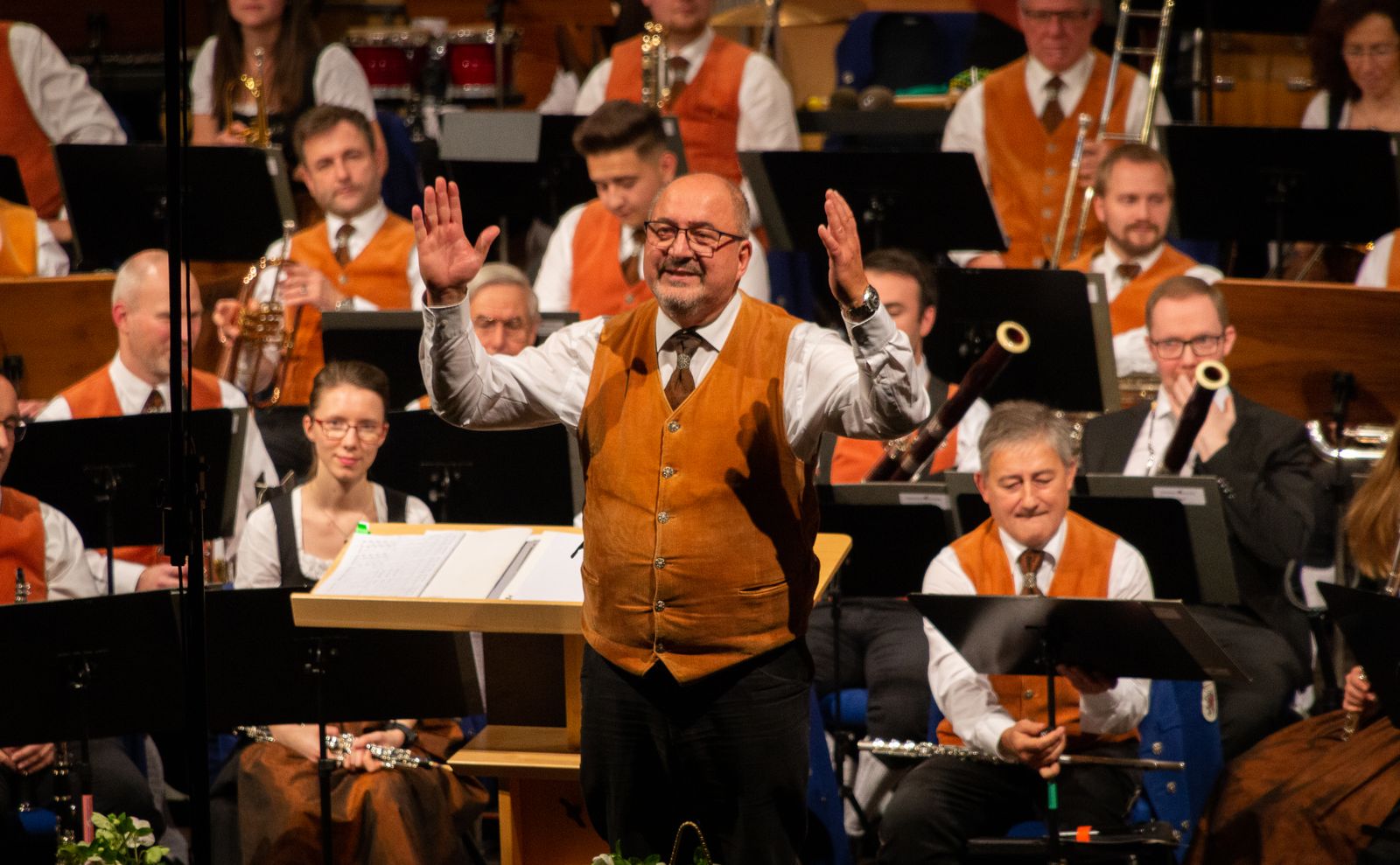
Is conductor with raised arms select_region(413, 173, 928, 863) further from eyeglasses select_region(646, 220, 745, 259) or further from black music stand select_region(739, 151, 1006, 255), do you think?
black music stand select_region(739, 151, 1006, 255)

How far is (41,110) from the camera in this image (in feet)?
22.4

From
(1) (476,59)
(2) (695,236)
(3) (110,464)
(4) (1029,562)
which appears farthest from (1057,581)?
(1) (476,59)

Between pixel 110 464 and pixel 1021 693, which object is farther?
pixel 110 464

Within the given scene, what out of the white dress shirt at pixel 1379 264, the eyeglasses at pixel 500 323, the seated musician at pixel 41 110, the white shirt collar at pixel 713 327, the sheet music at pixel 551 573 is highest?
the seated musician at pixel 41 110

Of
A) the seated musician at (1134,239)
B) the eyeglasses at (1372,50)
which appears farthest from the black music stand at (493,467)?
the eyeglasses at (1372,50)

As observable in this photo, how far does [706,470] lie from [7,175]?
408 cm

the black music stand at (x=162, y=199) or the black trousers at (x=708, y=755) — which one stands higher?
the black music stand at (x=162, y=199)

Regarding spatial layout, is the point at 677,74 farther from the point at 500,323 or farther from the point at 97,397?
the point at 97,397

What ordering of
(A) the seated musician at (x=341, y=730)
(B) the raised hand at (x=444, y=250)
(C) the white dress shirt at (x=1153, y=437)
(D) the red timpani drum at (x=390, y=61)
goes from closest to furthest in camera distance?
1. (B) the raised hand at (x=444, y=250)
2. (A) the seated musician at (x=341, y=730)
3. (C) the white dress shirt at (x=1153, y=437)
4. (D) the red timpani drum at (x=390, y=61)

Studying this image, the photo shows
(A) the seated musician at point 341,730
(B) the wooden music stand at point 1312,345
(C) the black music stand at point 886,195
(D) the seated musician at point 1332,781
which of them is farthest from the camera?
(C) the black music stand at point 886,195

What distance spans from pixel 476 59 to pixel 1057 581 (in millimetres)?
4462

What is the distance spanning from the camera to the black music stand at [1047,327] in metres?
4.94

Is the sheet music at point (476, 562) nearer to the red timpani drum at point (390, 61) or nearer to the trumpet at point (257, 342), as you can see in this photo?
→ the trumpet at point (257, 342)

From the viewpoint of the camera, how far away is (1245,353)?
5.20m
